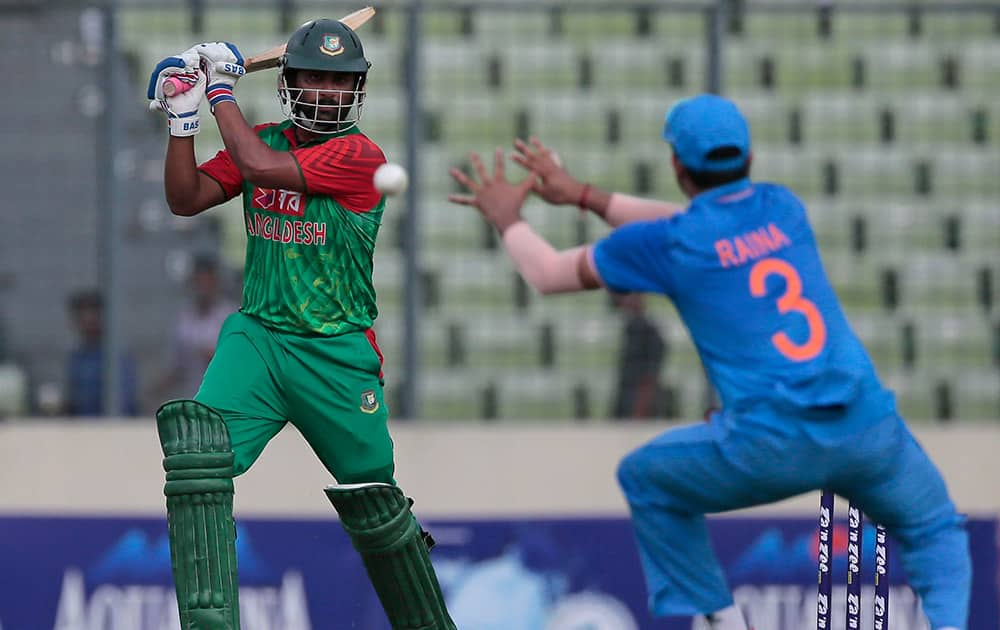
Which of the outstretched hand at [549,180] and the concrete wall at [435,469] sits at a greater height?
the outstretched hand at [549,180]

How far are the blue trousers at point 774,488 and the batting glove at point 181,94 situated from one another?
4.85 feet

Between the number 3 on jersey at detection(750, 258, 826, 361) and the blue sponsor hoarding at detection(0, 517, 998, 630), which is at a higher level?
the number 3 on jersey at detection(750, 258, 826, 361)

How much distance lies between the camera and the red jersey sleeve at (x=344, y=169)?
4781mm

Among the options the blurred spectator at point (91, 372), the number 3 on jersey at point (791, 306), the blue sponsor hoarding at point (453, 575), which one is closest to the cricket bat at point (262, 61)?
the number 3 on jersey at point (791, 306)

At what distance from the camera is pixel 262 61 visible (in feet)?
16.4

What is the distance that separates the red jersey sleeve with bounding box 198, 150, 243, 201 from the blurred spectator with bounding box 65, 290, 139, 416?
3094 mm

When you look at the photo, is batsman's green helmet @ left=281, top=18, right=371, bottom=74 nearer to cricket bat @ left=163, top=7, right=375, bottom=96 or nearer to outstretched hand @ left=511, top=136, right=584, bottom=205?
cricket bat @ left=163, top=7, right=375, bottom=96

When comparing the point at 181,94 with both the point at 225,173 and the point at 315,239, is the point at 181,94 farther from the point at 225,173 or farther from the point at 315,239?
the point at 315,239

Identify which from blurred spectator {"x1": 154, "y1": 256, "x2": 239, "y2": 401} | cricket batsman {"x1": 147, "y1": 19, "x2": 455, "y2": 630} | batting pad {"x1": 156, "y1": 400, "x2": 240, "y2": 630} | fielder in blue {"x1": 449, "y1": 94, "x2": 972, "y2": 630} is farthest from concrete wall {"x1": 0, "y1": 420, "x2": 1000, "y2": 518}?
fielder in blue {"x1": 449, "y1": 94, "x2": 972, "y2": 630}

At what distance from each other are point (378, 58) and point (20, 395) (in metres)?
2.24

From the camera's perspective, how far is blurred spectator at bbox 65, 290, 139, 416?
25.9ft

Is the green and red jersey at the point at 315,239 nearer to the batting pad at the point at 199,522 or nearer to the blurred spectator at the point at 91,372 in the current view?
the batting pad at the point at 199,522

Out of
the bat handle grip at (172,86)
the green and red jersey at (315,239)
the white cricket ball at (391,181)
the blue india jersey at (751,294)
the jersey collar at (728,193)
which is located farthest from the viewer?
the green and red jersey at (315,239)

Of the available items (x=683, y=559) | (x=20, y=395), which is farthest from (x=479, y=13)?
(x=683, y=559)
